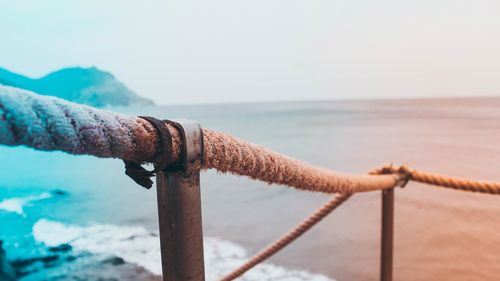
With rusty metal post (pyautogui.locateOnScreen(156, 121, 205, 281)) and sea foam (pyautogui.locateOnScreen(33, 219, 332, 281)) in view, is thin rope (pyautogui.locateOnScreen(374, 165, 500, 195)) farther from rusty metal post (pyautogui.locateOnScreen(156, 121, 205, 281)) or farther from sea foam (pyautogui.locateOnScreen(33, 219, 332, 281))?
sea foam (pyautogui.locateOnScreen(33, 219, 332, 281))

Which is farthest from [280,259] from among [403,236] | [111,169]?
[111,169]

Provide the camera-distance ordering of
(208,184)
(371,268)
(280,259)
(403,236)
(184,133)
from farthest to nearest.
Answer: (208,184) < (403,236) < (280,259) < (371,268) < (184,133)

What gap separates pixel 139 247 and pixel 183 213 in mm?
6547

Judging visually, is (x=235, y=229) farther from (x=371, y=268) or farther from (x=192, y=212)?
(x=192, y=212)

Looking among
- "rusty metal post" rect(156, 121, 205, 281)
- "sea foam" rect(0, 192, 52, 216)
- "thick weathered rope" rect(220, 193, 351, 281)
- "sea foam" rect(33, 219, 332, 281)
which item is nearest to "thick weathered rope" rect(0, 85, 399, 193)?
"rusty metal post" rect(156, 121, 205, 281)

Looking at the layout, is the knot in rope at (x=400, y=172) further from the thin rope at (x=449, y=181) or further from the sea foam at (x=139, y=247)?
the sea foam at (x=139, y=247)

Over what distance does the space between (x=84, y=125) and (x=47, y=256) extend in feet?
22.7

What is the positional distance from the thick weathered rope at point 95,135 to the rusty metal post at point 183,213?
22 millimetres

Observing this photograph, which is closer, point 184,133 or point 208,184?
point 184,133

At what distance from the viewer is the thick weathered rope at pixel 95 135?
1.04 feet

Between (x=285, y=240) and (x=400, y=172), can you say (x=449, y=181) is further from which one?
(x=285, y=240)

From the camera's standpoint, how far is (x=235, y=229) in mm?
7621

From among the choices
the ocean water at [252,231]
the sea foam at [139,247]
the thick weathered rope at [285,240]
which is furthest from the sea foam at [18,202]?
the thick weathered rope at [285,240]

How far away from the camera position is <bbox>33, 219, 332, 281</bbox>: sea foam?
532cm
